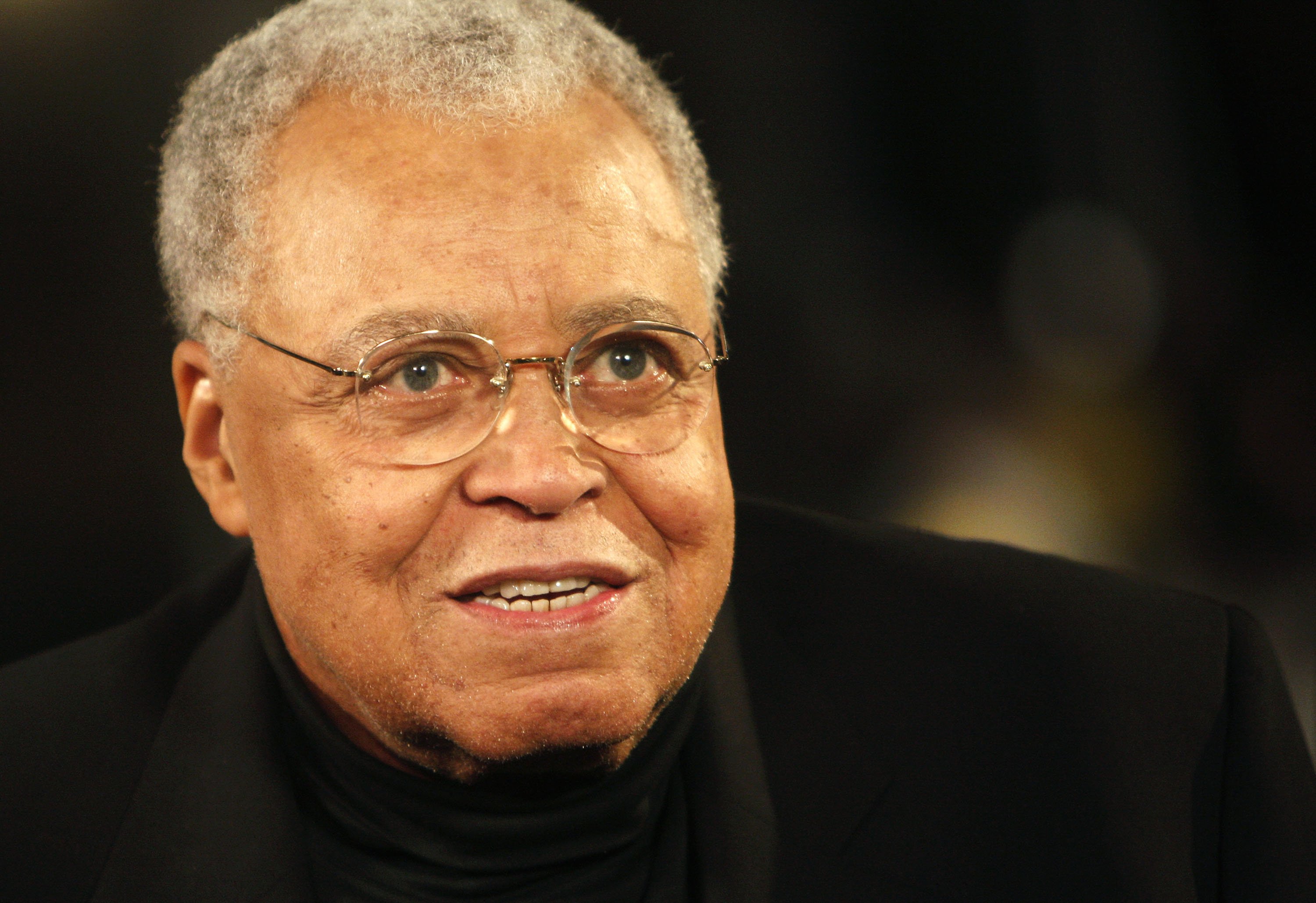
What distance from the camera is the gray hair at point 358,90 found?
1.60 m

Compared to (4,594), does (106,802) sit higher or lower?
lower

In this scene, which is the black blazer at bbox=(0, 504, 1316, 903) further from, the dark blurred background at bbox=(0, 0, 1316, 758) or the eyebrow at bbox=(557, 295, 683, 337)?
the eyebrow at bbox=(557, 295, 683, 337)

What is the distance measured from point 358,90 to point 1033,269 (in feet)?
4.65

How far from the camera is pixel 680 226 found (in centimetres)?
173

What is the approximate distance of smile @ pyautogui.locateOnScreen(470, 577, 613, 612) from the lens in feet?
4.93

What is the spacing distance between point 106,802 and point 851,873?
116 cm

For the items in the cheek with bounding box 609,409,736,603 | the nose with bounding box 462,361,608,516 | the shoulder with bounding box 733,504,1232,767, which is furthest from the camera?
the shoulder with bounding box 733,504,1232,767

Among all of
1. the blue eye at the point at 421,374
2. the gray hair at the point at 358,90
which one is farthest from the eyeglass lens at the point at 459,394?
the gray hair at the point at 358,90

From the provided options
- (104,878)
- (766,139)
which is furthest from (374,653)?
(766,139)

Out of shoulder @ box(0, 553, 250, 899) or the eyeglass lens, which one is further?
shoulder @ box(0, 553, 250, 899)

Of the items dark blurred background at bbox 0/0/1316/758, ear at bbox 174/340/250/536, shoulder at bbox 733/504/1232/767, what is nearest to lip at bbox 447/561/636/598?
ear at bbox 174/340/250/536

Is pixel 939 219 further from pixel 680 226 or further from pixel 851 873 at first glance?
pixel 851 873

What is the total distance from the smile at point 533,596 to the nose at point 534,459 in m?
0.10

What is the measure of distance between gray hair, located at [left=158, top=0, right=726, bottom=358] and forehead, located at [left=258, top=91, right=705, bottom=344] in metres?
0.04
